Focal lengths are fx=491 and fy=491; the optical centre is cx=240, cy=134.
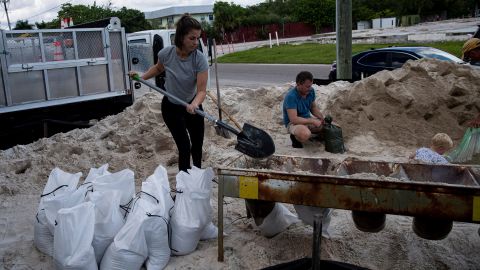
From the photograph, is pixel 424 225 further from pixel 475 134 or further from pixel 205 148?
pixel 205 148

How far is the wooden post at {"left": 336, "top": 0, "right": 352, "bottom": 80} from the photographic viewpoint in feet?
32.4

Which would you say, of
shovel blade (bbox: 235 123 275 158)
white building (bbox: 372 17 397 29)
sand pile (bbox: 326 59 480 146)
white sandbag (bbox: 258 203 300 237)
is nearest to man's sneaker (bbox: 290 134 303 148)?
sand pile (bbox: 326 59 480 146)

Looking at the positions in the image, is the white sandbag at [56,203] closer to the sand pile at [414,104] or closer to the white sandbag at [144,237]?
the white sandbag at [144,237]

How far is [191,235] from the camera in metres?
3.54

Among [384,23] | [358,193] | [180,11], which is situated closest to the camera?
[358,193]

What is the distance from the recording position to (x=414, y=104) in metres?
6.68

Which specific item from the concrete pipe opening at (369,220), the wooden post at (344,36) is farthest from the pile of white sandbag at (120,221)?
the wooden post at (344,36)

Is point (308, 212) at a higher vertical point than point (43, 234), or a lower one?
higher

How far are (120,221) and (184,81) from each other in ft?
4.63

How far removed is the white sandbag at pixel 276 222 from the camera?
3.65 meters

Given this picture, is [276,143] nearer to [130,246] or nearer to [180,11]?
[130,246]

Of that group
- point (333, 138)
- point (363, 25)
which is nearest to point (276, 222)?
point (333, 138)

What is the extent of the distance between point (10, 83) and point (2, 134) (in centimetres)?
72

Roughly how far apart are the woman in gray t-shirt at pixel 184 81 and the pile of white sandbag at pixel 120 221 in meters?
0.64
